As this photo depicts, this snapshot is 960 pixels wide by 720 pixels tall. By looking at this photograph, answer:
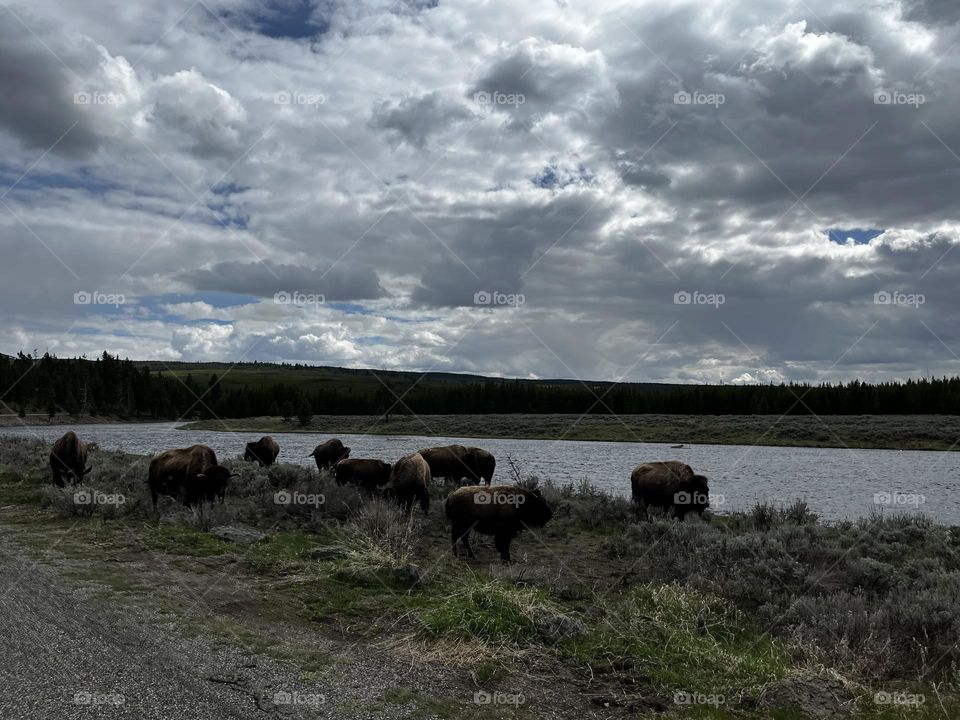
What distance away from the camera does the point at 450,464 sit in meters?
20.5

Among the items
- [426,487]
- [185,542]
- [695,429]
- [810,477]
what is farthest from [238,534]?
[695,429]

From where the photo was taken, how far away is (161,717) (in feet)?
15.2

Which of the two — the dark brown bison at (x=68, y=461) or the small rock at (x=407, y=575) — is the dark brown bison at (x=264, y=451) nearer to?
the dark brown bison at (x=68, y=461)

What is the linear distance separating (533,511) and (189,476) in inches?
302

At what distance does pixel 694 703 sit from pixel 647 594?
3010 millimetres

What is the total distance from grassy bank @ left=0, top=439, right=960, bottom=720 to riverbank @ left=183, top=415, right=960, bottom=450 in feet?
160

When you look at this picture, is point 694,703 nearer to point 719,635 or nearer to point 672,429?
point 719,635

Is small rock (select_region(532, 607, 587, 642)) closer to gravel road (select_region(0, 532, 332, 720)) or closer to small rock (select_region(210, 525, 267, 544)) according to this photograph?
gravel road (select_region(0, 532, 332, 720))

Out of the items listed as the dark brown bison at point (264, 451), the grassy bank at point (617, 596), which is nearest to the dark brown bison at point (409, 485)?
the grassy bank at point (617, 596)

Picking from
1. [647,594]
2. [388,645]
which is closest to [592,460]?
[647,594]

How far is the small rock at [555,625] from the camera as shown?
6811mm

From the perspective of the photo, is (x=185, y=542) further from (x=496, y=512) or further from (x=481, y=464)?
(x=481, y=464)

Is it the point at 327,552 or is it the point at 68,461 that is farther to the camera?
the point at 68,461

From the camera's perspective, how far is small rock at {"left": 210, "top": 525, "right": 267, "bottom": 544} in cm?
1113
